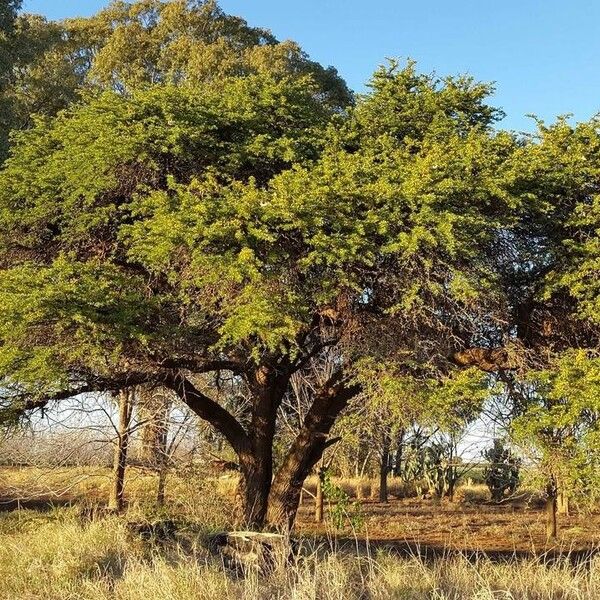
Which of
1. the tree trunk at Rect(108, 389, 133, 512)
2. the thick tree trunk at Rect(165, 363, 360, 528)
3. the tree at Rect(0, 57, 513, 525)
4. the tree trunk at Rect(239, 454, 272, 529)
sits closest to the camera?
the tree at Rect(0, 57, 513, 525)

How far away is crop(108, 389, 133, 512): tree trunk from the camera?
14195 millimetres

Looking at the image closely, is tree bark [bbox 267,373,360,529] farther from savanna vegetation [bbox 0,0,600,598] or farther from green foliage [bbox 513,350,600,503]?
green foliage [bbox 513,350,600,503]

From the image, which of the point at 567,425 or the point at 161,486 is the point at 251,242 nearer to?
the point at 567,425

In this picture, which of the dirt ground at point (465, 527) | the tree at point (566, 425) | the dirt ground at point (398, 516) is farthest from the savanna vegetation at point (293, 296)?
the dirt ground at point (465, 527)

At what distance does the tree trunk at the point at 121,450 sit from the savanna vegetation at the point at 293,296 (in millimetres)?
117

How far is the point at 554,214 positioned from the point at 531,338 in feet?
6.08

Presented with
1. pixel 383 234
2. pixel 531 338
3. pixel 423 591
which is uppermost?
pixel 383 234

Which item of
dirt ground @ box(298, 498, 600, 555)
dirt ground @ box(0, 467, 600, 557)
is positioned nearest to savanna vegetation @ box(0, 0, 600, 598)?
dirt ground @ box(0, 467, 600, 557)

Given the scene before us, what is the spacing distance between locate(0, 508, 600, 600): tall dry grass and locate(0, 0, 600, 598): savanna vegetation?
0.16ft

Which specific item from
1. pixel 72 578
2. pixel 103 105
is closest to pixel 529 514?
pixel 103 105

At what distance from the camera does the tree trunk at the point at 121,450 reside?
14.2 meters

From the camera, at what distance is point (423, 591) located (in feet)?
20.5

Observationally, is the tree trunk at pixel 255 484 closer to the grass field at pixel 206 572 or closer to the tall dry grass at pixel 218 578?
the grass field at pixel 206 572

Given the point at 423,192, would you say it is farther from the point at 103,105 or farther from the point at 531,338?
the point at 103,105
